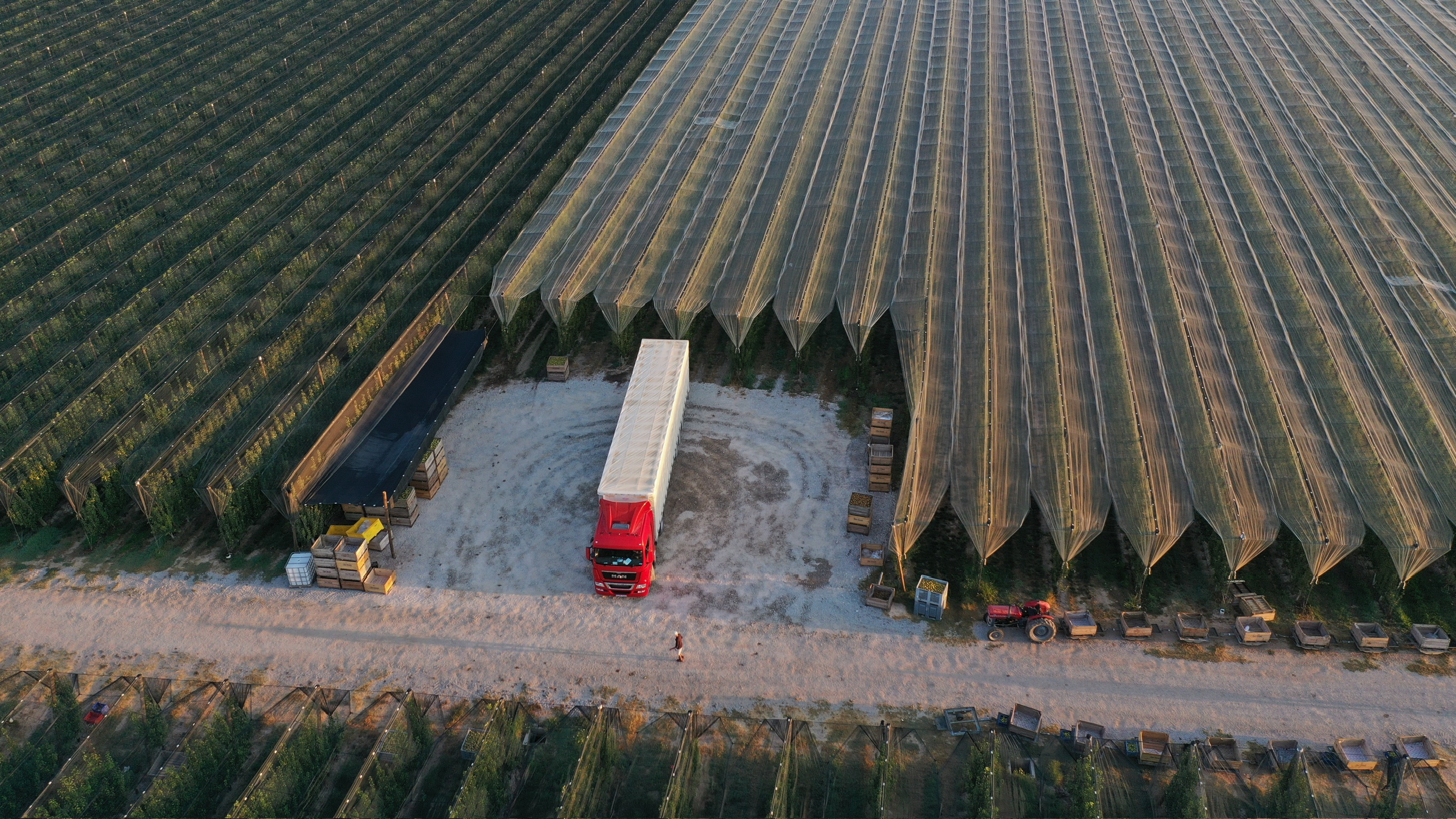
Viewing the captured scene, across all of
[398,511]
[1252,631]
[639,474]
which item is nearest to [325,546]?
[398,511]

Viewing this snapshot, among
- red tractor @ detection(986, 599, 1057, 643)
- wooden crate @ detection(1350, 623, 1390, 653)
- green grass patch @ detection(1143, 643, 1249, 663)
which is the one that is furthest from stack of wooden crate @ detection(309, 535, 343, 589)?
wooden crate @ detection(1350, 623, 1390, 653)

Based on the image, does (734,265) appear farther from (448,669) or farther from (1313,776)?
(1313,776)

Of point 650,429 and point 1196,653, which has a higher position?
point 650,429

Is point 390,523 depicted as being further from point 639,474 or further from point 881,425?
point 881,425

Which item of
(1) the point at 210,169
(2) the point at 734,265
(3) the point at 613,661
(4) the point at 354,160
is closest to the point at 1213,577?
(3) the point at 613,661

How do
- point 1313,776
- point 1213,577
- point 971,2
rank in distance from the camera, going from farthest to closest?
point 971,2 → point 1213,577 → point 1313,776

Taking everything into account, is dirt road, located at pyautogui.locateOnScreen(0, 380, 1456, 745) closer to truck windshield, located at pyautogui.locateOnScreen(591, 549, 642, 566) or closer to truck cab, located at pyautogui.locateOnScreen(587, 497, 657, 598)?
truck cab, located at pyautogui.locateOnScreen(587, 497, 657, 598)

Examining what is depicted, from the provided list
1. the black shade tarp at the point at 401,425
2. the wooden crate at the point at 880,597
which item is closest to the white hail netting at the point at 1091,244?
the wooden crate at the point at 880,597
